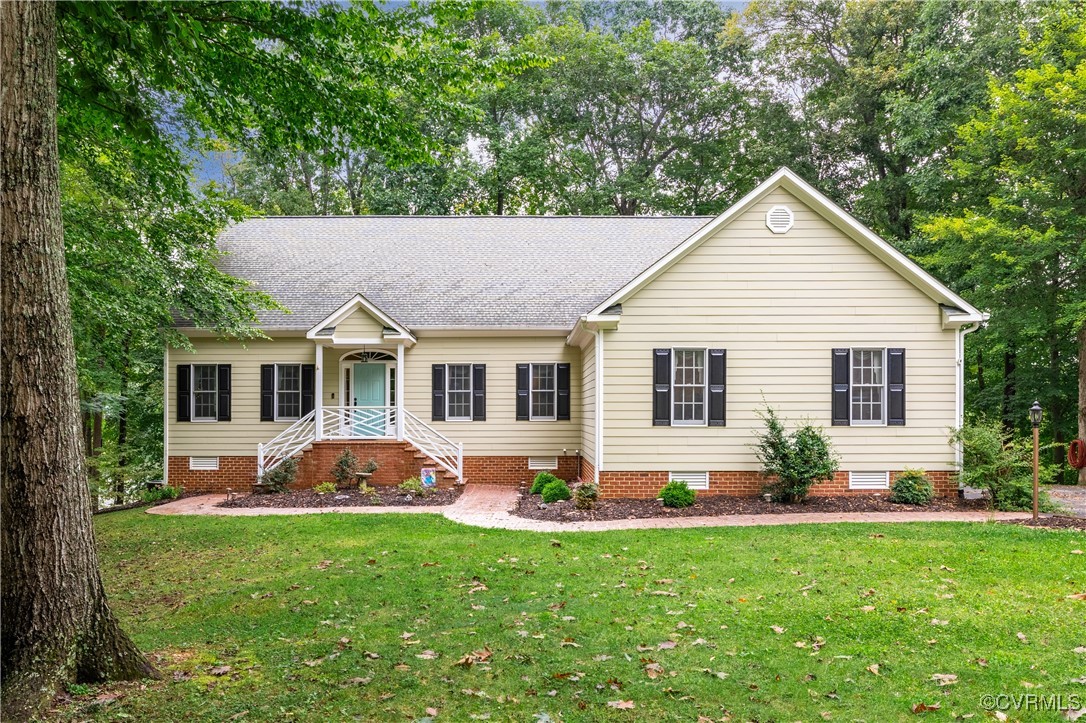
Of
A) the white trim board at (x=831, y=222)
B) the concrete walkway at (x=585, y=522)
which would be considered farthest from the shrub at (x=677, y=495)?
the white trim board at (x=831, y=222)

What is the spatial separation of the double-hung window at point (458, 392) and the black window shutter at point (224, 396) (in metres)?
5.34

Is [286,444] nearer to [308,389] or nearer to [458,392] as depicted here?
[308,389]

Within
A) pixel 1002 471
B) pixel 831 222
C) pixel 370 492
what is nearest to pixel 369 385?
pixel 370 492

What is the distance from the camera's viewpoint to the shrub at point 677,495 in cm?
1175

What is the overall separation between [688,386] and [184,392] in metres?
12.1

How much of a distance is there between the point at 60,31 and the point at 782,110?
85.8ft

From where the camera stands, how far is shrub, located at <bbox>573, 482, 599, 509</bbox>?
1154 centimetres

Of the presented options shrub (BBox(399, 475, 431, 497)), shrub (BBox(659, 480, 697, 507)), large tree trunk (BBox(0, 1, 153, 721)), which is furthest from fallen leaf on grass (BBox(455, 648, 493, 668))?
shrub (BBox(399, 475, 431, 497))

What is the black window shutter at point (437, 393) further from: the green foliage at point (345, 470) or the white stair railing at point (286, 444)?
the white stair railing at point (286, 444)

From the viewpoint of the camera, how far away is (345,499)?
1326 centimetres

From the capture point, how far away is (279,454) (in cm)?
1524

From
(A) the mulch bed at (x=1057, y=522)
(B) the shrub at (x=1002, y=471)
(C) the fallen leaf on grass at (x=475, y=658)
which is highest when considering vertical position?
(B) the shrub at (x=1002, y=471)

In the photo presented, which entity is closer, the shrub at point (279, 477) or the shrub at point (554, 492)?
the shrub at point (554, 492)

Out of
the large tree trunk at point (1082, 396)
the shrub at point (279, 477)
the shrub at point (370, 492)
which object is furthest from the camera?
the large tree trunk at point (1082, 396)
